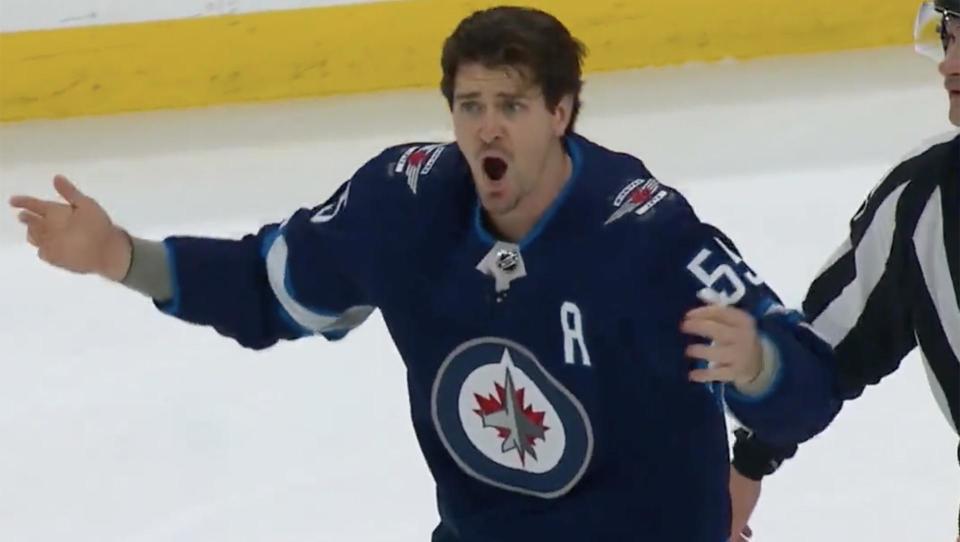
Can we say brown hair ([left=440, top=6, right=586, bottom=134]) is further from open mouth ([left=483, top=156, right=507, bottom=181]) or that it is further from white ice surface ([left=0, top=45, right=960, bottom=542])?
white ice surface ([left=0, top=45, right=960, bottom=542])

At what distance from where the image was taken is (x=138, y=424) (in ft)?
8.77

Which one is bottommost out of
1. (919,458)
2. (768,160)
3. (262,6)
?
(919,458)

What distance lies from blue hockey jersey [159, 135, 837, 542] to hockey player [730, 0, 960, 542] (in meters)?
0.11

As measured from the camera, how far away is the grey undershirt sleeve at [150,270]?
5.28ft

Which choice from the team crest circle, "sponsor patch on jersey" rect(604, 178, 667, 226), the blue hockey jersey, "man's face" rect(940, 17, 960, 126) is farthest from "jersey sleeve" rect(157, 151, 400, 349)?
"man's face" rect(940, 17, 960, 126)

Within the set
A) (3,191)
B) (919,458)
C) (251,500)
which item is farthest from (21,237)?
(919,458)

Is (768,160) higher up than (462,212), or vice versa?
(768,160)

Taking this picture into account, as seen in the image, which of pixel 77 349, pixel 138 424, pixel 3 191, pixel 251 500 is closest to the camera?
pixel 251 500

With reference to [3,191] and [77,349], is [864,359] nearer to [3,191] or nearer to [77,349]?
[77,349]

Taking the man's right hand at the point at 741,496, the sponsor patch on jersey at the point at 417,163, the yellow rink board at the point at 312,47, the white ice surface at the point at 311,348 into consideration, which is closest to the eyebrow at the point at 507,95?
the sponsor patch on jersey at the point at 417,163

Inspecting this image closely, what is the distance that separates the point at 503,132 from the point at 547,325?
6.5 inches

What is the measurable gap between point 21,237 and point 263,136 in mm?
679

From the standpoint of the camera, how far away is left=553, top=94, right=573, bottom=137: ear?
1.45 meters

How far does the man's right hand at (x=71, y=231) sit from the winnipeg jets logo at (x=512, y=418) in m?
0.38
